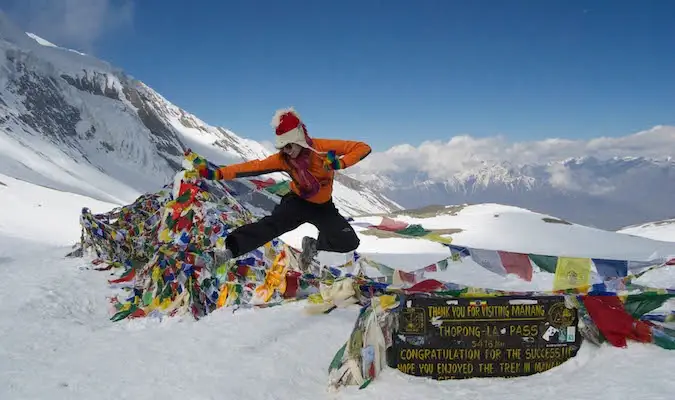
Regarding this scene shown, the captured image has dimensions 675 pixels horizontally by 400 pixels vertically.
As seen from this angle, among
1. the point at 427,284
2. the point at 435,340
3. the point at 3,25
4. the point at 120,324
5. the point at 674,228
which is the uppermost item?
the point at 3,25

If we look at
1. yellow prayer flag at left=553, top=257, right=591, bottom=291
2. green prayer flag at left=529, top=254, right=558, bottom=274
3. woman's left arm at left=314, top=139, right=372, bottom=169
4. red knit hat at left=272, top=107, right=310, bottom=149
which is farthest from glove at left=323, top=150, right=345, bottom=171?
yellow prayer flag at left=553, top=257, right=591, bottom=291

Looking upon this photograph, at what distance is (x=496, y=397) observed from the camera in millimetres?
3619

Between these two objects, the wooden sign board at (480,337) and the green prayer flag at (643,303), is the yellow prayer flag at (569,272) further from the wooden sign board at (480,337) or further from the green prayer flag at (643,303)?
the wooden sign board at (480,337)

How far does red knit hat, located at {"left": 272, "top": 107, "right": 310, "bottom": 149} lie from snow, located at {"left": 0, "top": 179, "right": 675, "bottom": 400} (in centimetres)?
202

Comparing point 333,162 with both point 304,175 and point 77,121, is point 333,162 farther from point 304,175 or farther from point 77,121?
point 77,121

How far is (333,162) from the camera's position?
5.57 m

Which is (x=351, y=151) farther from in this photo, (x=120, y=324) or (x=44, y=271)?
(x=44, y=271)

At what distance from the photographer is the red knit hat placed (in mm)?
5789

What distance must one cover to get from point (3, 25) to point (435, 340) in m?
225

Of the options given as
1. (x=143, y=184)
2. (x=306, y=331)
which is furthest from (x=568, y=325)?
(x=143, y=184)

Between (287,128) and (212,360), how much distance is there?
2.66 metres

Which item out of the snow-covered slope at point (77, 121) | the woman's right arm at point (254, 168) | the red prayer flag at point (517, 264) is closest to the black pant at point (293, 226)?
the woman's right arm at point (254, 168)

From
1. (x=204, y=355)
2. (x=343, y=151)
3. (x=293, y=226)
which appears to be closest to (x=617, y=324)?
(x=343, y=151)

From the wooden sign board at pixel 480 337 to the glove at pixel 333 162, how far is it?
1960mm
